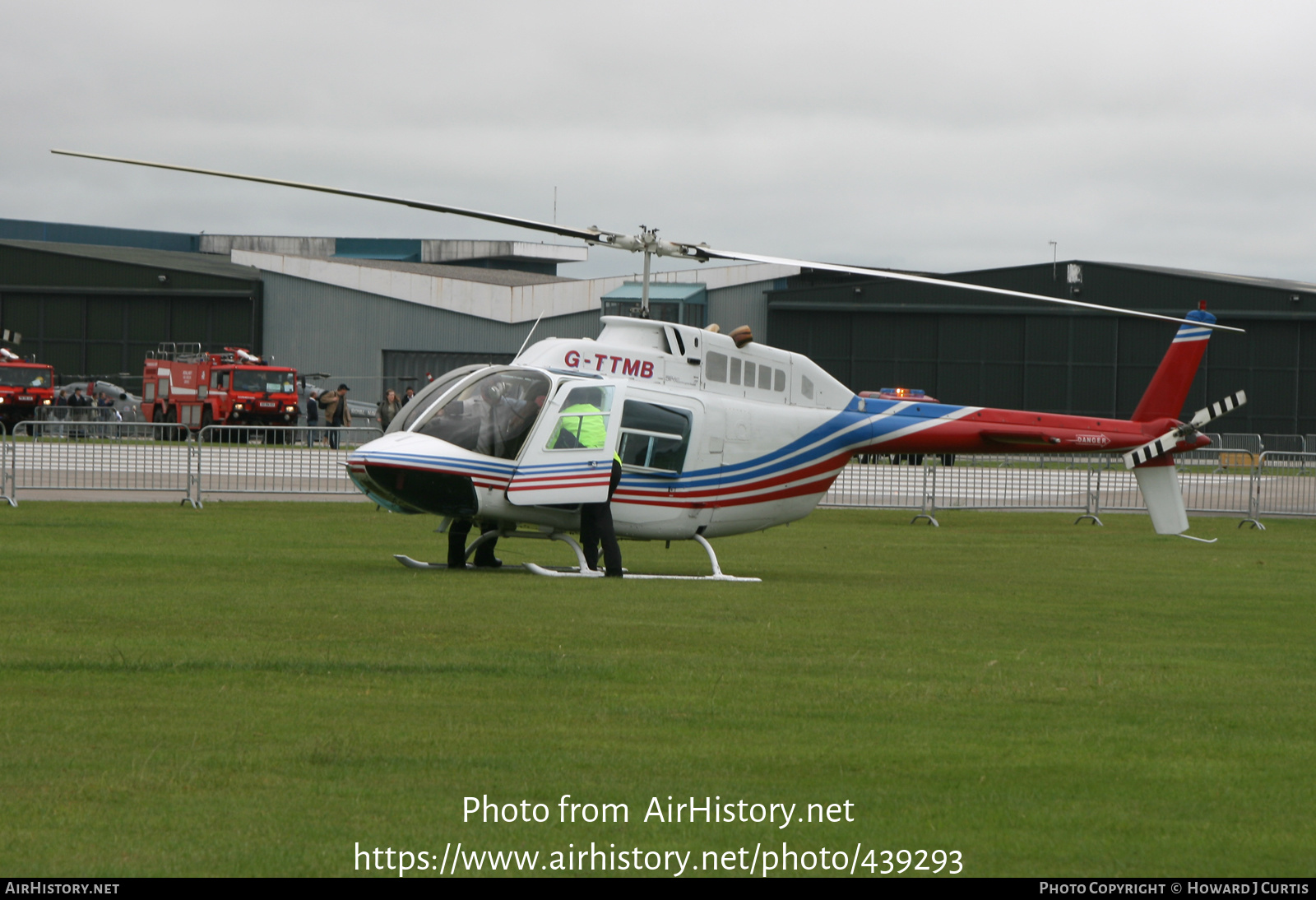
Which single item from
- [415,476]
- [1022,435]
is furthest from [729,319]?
[415,476]

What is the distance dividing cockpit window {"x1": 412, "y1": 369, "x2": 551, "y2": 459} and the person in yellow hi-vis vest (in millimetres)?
307

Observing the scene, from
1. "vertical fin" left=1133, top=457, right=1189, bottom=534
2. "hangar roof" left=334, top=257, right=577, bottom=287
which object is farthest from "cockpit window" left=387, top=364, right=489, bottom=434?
"hangar roof" left=334, top=257, right=577, bottom=287

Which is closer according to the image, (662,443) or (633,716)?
(633,716)

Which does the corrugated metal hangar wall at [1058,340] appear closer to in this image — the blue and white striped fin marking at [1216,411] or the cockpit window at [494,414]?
the blue and white striped fin marking at [1216,411]

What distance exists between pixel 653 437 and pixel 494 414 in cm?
187

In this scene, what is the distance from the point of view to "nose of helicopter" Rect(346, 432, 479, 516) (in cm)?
1422

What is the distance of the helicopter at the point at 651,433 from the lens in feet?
47.9

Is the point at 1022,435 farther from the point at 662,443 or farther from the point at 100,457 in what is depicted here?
the point at 100,457

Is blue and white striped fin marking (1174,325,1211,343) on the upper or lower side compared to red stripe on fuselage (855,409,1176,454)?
upper

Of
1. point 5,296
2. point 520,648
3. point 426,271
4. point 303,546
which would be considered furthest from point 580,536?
point 5,296

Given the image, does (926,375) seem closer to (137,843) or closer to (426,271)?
(426,271)

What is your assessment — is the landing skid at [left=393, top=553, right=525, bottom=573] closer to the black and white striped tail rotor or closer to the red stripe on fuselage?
the red stripe on fuselage

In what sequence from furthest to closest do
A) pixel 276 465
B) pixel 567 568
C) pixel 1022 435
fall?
pixel 276 465, pixel 1022 435, pixel 567 568

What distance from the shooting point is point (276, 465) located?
27.8 metres
